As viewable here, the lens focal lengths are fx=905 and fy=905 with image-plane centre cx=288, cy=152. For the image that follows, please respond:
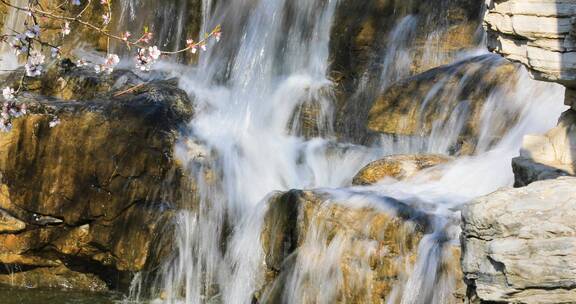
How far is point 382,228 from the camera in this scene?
6.50 m

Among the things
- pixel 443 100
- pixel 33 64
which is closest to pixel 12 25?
pixel 443 100

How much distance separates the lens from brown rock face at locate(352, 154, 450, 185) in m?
7.89

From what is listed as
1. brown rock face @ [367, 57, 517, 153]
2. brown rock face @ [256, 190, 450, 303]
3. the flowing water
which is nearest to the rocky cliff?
the flowing water

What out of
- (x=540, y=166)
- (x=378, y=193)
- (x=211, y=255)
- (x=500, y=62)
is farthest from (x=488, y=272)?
(x=500, y=62)

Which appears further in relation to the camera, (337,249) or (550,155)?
(337,249)

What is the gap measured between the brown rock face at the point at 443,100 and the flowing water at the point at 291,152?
1.6 inches

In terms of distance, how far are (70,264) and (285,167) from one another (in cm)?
245

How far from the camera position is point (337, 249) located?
21.7 feet

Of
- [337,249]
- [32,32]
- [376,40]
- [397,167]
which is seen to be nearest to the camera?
[32,32]

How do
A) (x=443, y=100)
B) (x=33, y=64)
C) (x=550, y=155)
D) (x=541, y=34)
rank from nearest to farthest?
(x=33, y=64)
(x=541, y=34)
(x=550, y=155)
(x=443, y=100)

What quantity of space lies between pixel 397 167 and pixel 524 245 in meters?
3.95

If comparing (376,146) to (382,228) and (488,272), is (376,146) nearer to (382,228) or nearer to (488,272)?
(382,228)

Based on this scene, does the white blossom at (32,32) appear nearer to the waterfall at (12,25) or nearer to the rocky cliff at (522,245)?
the rocky cliff at (522,245)

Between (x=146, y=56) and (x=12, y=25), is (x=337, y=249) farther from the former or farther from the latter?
(x=12, y=25)
